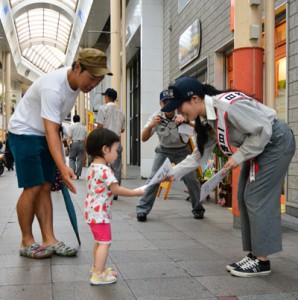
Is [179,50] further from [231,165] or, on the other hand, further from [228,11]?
[231,165]

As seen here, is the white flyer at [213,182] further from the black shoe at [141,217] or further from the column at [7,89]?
the column at [7,89]

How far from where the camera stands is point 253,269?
10.5 ft

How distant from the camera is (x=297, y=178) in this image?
19.0 feet

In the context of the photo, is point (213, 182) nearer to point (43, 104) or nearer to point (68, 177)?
point (68, 177)

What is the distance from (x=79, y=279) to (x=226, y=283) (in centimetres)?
100

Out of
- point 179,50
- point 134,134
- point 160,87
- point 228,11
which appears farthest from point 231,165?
point 134,134

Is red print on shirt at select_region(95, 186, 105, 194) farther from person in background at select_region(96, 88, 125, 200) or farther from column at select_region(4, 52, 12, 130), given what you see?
column at select_region(4, 52, 12, 130)

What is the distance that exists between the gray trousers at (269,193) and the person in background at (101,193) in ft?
2.87

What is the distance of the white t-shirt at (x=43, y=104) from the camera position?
3.48 meters

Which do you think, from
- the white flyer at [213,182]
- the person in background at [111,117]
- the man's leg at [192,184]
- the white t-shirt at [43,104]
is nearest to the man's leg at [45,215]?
the white t-shirt at [43,104]

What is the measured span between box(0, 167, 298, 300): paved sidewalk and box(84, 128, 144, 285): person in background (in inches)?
5.9

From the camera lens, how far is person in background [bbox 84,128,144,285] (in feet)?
9.70

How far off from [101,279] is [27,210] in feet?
3.59

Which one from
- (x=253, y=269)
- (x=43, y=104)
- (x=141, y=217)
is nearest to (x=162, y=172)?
(x=253, y=269)
